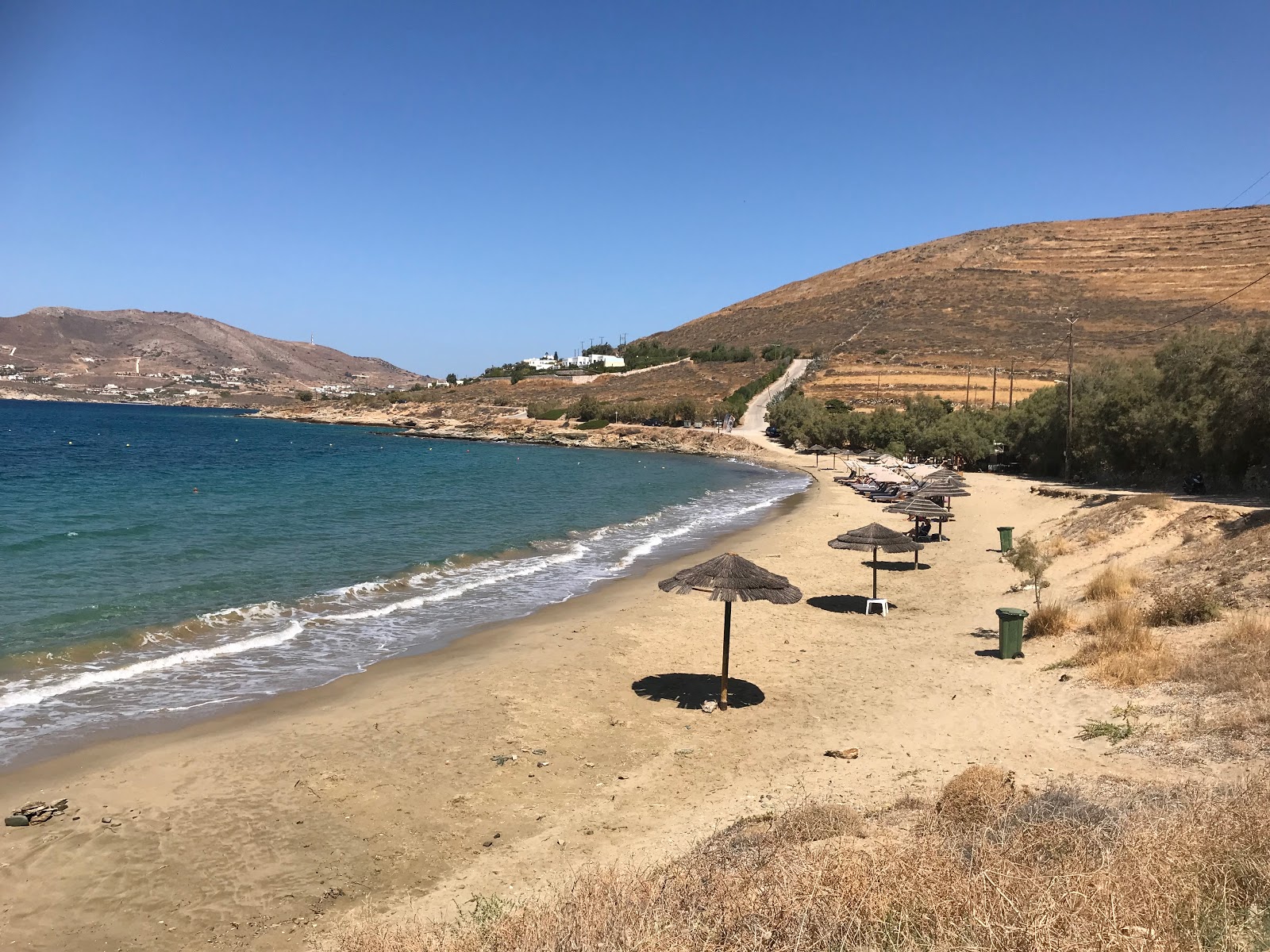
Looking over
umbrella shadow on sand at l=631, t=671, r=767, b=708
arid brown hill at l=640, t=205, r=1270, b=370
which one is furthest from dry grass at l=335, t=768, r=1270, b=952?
arid brown hill at l=640, t=205, r=1270, b=370

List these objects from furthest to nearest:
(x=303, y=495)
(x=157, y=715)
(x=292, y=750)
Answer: (x=303, y=495) < (x=157, y=715) < (x=292, y=750)

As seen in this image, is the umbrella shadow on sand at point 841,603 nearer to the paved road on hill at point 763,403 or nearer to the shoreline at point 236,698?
the shoreline at point 236,698

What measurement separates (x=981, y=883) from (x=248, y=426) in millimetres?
123437

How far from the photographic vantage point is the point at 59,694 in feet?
39.9

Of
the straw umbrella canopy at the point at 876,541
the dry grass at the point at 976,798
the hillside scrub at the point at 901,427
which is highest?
the hillside scrub at the point at 901,427

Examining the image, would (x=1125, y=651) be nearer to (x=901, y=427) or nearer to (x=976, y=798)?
(x=976, y=798)

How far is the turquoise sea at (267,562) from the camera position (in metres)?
→ 13.2

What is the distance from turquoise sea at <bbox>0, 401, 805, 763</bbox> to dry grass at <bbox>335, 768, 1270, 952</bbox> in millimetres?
9146

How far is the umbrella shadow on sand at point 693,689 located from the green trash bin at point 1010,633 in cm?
412

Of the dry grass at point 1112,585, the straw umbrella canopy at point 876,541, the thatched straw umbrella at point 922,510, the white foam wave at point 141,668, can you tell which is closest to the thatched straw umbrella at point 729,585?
the straw umbrella canopy at point 876,541

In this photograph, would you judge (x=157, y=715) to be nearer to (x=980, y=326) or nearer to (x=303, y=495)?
(x=303, y=495)

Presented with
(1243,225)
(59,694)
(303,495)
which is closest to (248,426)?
(303,495)

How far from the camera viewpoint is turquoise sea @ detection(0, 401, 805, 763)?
1323cm

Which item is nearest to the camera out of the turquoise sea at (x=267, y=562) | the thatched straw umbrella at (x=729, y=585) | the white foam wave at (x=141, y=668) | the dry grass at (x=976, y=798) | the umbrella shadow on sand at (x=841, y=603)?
the dry grass at (x=976, y=798)
